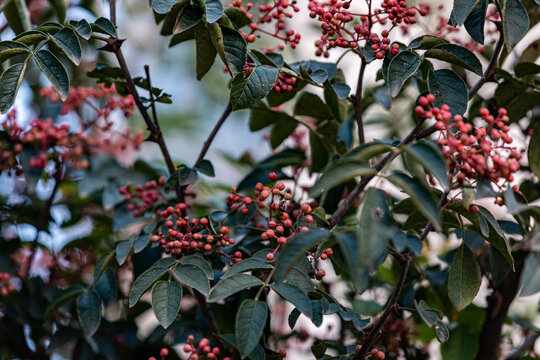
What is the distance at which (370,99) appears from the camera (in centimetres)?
124

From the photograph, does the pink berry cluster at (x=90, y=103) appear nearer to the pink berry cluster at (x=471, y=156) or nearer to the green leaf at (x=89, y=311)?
the green leaf at (x=89, y=311)

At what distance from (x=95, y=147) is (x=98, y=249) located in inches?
10.1

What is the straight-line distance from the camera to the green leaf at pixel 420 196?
1.86ft

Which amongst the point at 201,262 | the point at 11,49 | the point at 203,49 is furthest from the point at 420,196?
the point at 11,49

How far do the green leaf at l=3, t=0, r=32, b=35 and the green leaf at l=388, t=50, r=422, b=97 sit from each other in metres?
0.74

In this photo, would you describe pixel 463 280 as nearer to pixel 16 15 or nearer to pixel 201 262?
pixel 201 262

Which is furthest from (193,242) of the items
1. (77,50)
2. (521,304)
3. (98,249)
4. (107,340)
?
(521,304)

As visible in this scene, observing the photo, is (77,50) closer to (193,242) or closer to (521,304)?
(193,242)

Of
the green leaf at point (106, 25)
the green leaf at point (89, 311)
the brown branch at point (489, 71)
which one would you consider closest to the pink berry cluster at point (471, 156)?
the brown branch at point (489, 71)

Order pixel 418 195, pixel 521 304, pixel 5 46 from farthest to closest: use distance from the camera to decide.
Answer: pixel 521 304
pixel 5 46
pixel 418 195

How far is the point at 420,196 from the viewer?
60 cm

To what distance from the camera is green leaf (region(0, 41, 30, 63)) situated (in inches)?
31.7

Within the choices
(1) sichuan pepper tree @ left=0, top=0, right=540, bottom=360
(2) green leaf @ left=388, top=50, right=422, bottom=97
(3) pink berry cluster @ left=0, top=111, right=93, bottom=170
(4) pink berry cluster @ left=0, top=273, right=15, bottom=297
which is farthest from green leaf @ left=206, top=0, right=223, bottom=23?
(4) pink berry cluster @ left=0, top=273, right=15, bottom=297

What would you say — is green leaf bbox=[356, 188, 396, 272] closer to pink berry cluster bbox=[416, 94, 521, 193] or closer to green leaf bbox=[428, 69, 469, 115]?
pink berry cluster bbox=[416, 94, 521, 193]
